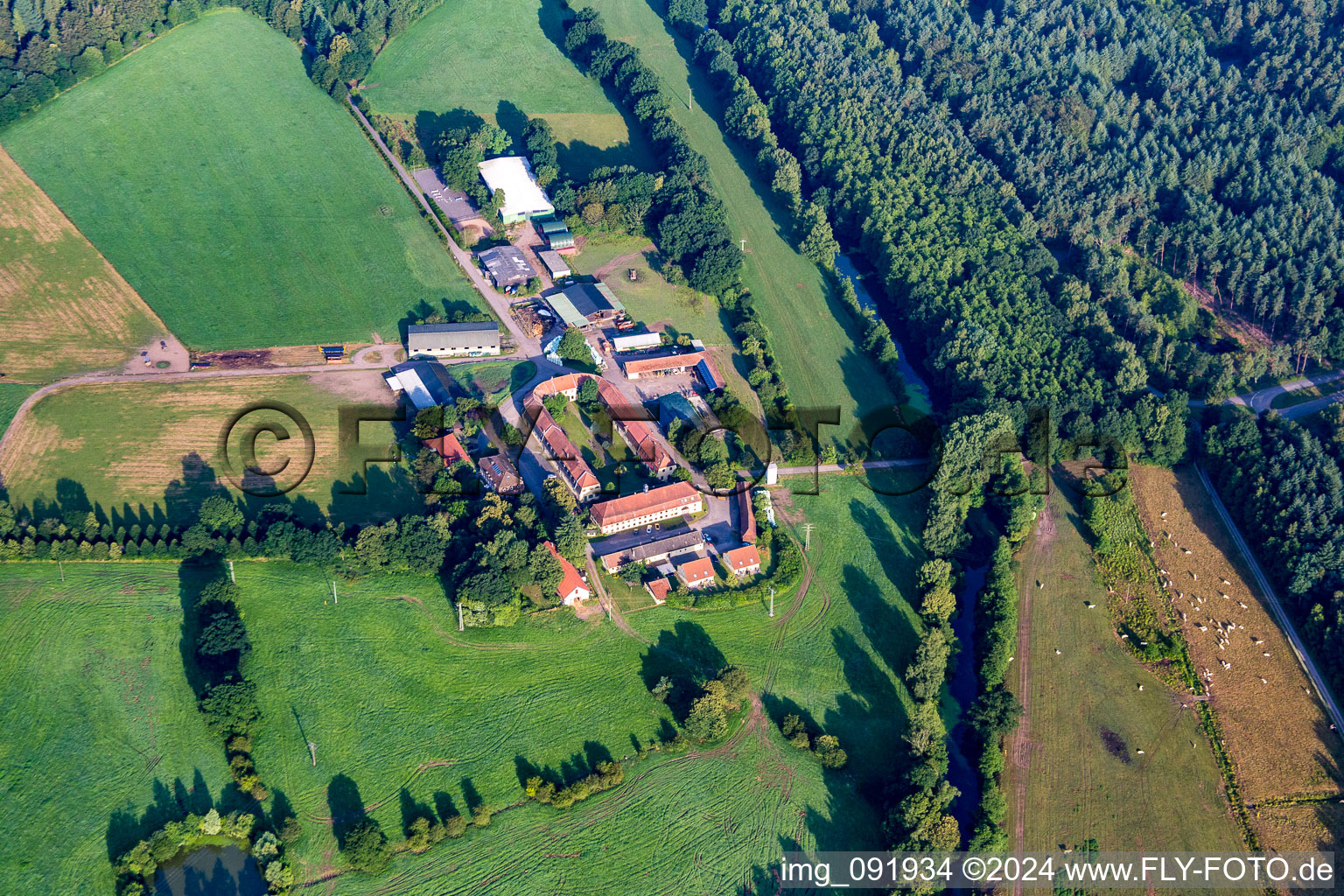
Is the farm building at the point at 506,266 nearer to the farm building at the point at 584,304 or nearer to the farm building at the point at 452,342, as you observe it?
the farm building at the point at 584,304

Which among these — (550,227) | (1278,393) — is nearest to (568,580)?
(550,227)

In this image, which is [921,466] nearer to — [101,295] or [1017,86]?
[1017,86]

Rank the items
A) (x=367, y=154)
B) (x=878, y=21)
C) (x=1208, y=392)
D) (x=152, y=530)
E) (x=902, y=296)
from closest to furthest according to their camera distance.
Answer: (x=152, y=530) < (x=1208, y=392) < (x=902, y=296) < (x=367, y=154) < (x=878, y=21)

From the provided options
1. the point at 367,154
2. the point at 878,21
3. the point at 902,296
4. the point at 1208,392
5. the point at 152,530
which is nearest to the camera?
the point at 152,530

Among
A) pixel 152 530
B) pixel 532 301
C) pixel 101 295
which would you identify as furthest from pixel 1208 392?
pixel 101 295

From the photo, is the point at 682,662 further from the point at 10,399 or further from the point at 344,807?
the point at 10,399

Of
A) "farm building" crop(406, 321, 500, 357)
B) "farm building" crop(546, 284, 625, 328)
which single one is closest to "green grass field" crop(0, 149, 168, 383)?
"farm building" crop(406, 321, 500, 357)
